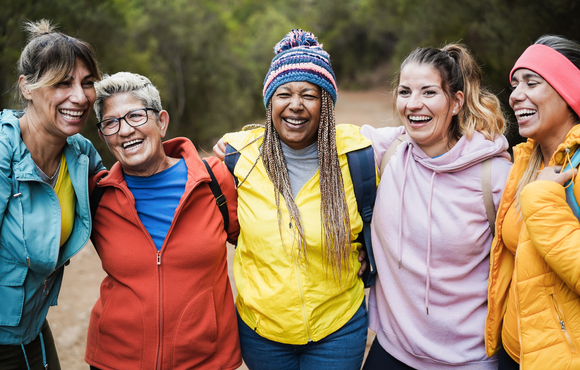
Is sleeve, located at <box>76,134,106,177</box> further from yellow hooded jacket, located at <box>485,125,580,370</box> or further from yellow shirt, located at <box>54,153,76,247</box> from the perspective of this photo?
yellow hooded jacket, located at <box>485,125,580,370</box>

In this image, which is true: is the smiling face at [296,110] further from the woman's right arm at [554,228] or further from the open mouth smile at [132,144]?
the woman's right arm at [554,228]

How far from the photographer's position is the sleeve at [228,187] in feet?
8.99

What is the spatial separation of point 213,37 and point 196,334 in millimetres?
22550

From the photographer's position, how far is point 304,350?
264cm

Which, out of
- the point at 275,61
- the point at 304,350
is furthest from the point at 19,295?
the point at 275,61

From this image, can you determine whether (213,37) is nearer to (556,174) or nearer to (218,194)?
(218,194)

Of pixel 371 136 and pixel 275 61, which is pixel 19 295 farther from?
pixel 371 136

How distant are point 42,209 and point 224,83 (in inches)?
857

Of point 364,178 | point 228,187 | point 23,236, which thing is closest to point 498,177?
point 364,178

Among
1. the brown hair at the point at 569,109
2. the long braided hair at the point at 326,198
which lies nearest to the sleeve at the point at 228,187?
the long braided hair at the point at 326,198

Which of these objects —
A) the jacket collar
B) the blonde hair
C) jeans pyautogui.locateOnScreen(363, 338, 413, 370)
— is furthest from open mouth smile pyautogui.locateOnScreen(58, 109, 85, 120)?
the jacket collar

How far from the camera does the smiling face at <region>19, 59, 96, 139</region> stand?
2.41 m

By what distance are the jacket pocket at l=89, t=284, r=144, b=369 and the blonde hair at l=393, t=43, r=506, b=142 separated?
2051 mm

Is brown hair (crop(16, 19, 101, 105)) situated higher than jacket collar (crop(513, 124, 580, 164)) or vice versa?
brown hair (crop(16, 19, 101, 105))
